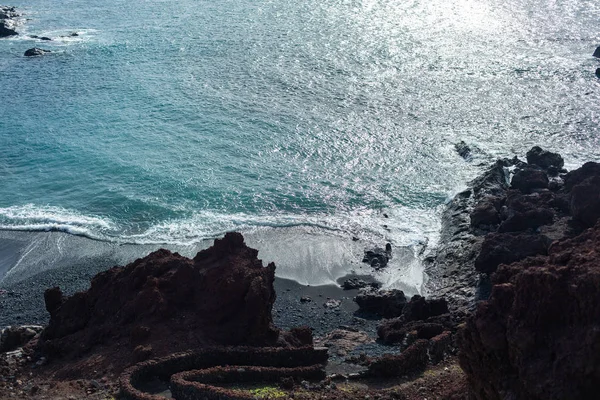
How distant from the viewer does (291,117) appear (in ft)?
182

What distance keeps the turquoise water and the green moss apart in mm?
17822

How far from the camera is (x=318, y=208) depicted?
4362 cm

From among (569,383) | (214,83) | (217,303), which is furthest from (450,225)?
(214,83)

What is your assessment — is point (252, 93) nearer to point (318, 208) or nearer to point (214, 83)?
point (214, 83)

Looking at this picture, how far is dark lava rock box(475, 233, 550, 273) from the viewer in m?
32.2

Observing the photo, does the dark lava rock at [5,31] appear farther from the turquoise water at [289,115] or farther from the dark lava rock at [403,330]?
the dark lava rock at [403,330]

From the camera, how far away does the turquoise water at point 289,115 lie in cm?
4425

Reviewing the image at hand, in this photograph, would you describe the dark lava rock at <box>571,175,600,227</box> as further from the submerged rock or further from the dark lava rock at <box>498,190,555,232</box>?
the submerged rock

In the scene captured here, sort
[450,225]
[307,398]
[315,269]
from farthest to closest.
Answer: [450,225] < [315,269] < [307,398]

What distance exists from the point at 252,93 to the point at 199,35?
72.2 feet

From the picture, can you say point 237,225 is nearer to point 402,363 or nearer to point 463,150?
point 463,150

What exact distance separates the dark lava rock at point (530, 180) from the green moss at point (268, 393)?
22.1m

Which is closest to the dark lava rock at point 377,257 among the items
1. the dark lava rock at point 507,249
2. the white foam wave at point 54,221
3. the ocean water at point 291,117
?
the ocean water at point 291,117

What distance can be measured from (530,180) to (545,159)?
5.11m
